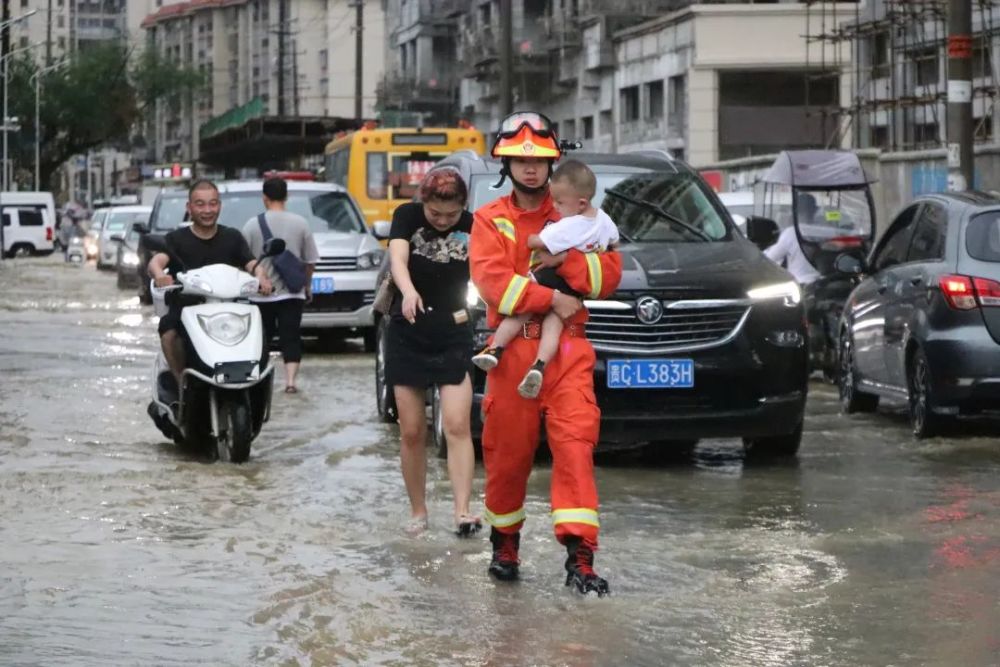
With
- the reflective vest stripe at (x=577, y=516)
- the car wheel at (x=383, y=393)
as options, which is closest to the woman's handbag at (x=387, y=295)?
the reflective vest stripe at (x=577, y=516)

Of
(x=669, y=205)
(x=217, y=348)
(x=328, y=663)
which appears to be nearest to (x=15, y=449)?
(x=217, y=348)

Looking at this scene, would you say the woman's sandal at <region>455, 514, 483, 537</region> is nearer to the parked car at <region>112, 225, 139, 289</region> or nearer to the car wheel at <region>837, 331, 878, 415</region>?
the car wheel at <region>837, 331, 878, 415</region>

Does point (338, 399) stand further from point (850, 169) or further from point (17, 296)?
point (17, 296)

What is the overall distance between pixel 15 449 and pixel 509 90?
102ft

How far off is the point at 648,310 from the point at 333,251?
35.8ft

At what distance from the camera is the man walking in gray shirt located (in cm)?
1708

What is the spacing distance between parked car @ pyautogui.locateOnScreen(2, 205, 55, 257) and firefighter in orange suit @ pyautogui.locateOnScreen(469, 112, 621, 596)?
234ft

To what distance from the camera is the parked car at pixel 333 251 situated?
2198 centimetres

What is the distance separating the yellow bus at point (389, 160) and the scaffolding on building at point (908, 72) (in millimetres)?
8271

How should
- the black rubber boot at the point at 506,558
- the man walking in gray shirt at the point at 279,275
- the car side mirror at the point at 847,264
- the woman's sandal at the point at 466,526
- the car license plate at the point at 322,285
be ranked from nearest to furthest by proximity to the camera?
the black rubber boot at the point at 506,558, the woman's sandal at the point at 466,526, the car side mirror at the point at 847,264, the man walking in gray shirt at the point at 279,275, the car license plate at the point at 322,285

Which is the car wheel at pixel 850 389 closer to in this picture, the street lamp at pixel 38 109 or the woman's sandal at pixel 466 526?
the woman's sandal at pixel 466 526

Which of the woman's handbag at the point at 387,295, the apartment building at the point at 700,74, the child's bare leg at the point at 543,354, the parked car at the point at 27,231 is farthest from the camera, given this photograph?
the parked car at the point at 27,231

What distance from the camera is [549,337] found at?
25.8ft

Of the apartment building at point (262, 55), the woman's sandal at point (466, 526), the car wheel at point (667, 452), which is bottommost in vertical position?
the car wheel at point (667, 452)
